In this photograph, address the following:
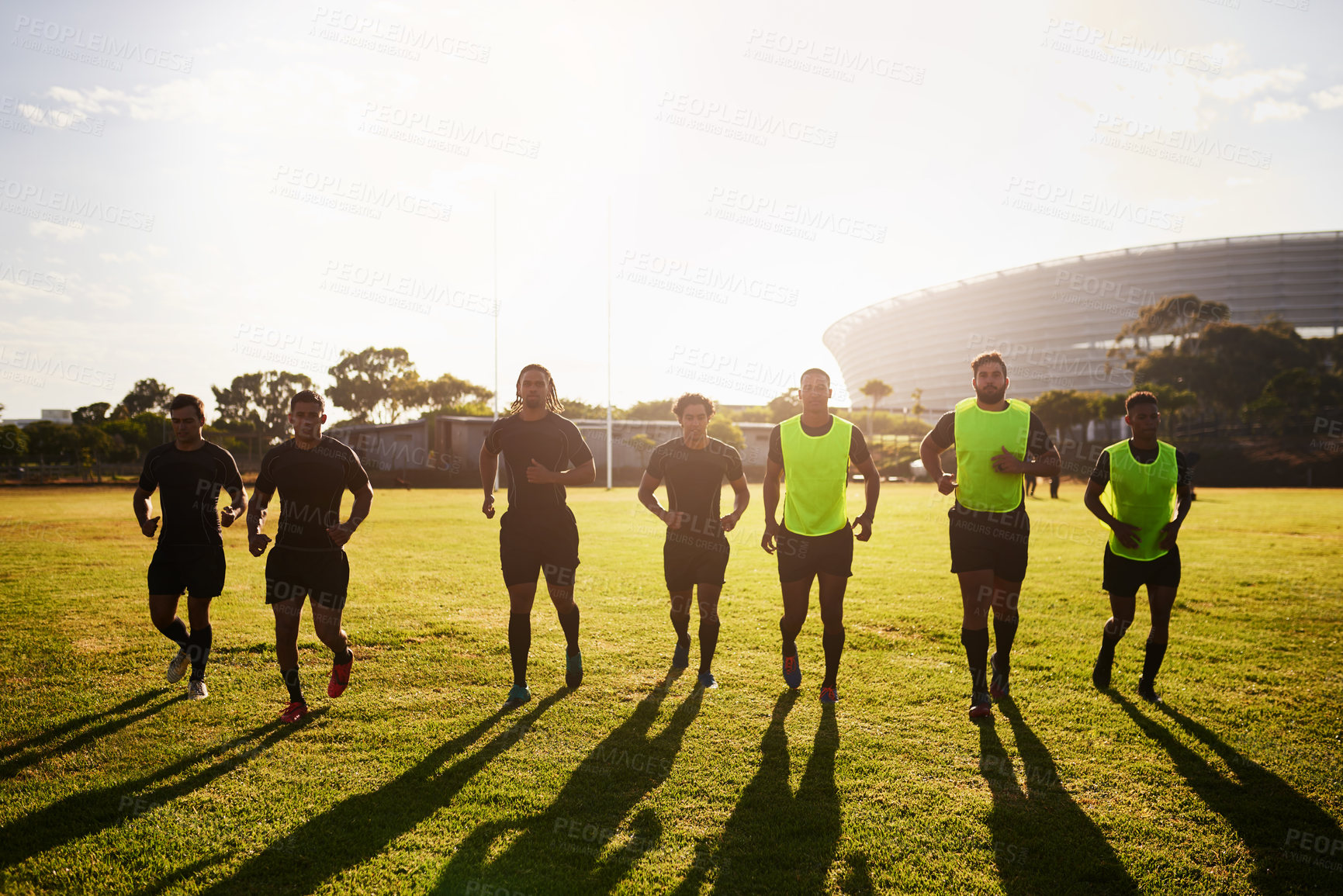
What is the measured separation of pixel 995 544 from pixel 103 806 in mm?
5511

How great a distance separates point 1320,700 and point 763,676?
4178 mm

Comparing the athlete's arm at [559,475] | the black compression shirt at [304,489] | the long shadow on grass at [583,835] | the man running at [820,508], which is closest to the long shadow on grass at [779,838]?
the long shadow on grass at [583,835]

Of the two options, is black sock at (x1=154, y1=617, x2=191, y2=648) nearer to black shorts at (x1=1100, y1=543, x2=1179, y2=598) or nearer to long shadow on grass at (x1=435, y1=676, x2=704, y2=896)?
long shadow on grass at (x1=435, y1=676, x2=704, y2=896)

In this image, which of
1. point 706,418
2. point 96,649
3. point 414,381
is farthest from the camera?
point 414,381

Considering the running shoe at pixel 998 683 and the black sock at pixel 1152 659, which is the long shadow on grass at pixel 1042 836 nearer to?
the running shoe at pixel 998 683

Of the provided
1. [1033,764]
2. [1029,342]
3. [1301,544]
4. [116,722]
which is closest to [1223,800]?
[1033,764]

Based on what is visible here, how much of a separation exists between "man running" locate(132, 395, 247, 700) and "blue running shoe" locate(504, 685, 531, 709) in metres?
2.27

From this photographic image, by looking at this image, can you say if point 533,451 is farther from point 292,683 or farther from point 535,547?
point 292,683

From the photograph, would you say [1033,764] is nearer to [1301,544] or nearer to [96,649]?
[96,649]

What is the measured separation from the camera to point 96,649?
650 centimetres

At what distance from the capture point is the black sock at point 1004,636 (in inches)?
201

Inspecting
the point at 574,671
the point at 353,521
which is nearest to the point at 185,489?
the point at 353,521

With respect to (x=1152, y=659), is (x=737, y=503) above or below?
above

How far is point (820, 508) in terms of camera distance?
17.0 ft
